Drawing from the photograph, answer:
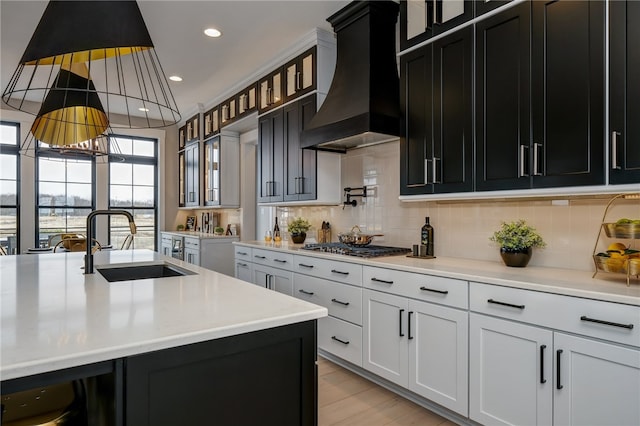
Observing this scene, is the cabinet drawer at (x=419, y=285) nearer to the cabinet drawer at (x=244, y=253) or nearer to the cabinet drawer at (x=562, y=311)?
the cabinet drawer at (x=562, y=311)

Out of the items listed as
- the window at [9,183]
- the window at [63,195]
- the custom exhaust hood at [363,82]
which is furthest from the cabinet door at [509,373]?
the window at [9,183]

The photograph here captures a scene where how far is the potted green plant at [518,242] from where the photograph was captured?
2191 mm

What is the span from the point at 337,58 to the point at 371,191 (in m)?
1.23

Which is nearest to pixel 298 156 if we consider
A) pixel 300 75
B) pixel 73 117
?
pixel 300 75

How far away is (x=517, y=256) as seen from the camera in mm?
2215

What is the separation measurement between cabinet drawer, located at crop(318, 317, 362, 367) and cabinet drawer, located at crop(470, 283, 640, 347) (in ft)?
3.37

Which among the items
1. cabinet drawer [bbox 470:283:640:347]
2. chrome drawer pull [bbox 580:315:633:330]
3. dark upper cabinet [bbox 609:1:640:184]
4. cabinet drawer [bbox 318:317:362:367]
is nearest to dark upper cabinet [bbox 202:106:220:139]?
cabinet drawer [bbox 318:317:362:367]

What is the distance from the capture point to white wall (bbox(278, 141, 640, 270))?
212cm

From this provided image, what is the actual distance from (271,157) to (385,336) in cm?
241

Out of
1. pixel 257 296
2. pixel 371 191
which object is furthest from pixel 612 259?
pixel 371 191

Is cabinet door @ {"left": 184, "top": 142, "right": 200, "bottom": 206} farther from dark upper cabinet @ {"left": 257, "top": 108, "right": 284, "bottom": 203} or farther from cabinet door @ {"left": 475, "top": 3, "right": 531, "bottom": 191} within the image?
cabinet door @ {"left": 475, "top": 3, "right": 531, "bottom": 191}

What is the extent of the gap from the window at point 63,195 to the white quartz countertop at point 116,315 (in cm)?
471

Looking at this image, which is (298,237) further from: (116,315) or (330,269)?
(116,315)

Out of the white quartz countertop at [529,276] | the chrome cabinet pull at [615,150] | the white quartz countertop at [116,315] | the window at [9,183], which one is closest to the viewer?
the white quartz countertop at [116,315]
